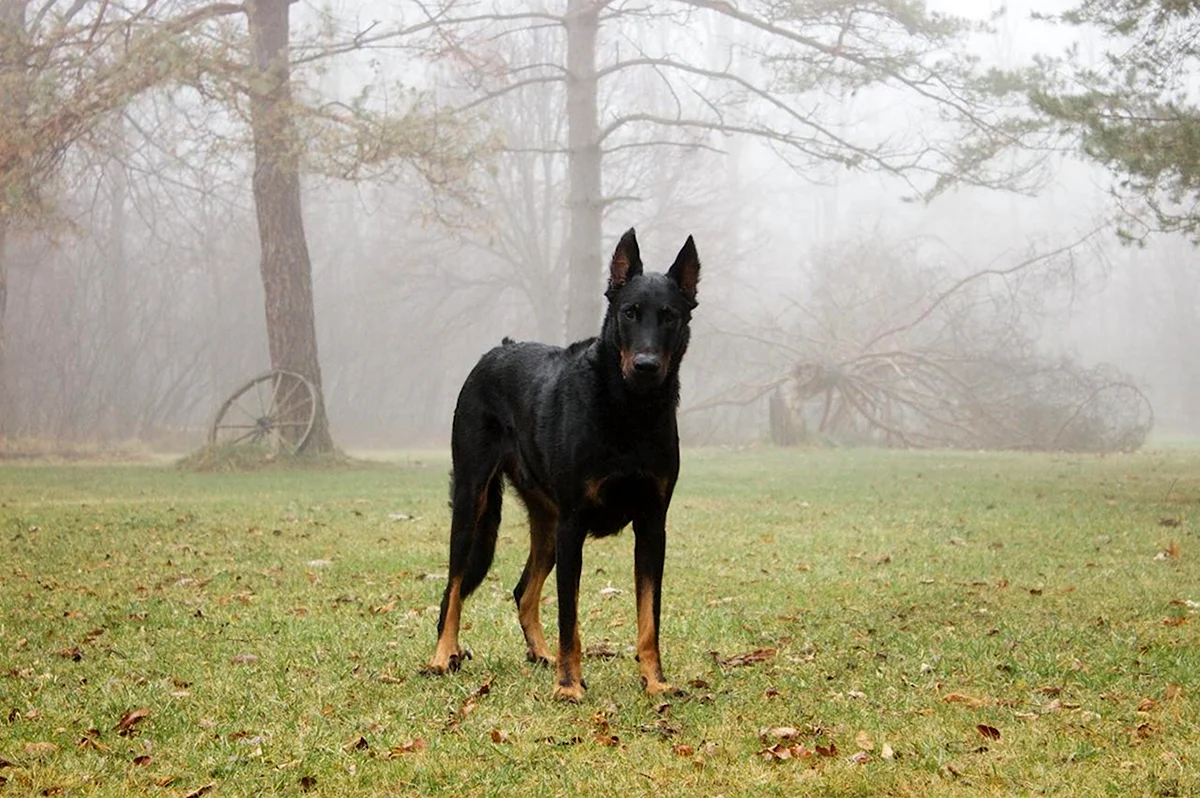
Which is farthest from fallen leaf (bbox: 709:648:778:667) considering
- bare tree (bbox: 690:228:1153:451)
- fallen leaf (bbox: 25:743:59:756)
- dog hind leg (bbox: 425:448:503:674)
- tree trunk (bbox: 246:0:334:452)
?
bare tree (bbox: 690:228:1153:451)

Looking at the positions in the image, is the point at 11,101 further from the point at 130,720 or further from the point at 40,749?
the point at 40,749

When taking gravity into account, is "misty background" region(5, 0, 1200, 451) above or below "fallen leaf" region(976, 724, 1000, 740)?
above

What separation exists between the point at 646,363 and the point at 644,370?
0.03m

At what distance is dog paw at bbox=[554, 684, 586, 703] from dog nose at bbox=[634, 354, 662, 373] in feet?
3.96

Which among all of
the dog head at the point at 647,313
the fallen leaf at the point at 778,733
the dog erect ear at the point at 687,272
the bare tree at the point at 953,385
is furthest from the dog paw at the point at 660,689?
the bare tree at the point at 953,385

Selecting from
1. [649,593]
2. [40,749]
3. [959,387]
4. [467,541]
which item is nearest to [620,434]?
[649,593]

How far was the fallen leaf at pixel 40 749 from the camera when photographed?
3984 millimetres

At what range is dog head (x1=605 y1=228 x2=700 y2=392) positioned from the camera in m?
4.61

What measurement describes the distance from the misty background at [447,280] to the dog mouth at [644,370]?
15710 millimetres

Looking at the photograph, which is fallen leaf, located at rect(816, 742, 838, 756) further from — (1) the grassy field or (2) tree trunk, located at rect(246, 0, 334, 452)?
(2) tree trunk, located at rect(246, 0, 334, 452)

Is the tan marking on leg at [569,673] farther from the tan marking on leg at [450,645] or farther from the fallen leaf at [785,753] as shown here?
the fallen leaf at [785,753]

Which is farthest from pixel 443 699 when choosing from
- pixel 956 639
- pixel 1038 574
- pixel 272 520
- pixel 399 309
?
pixel 399 309

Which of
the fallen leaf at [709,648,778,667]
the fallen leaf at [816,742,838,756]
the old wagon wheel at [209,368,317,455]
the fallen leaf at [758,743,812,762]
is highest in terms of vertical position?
the old wagon wheel at [209,368,317,455]

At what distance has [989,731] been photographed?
4113 mm
